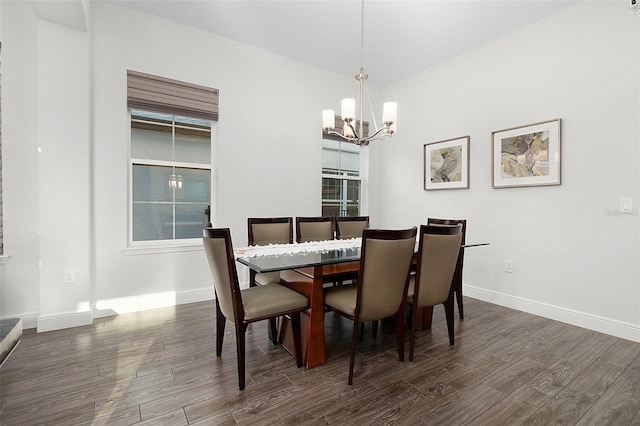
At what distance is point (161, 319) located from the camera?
9.55 feet

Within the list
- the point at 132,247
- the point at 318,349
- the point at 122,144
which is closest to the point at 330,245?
the point at 318,349

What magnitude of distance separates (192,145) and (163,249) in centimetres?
121

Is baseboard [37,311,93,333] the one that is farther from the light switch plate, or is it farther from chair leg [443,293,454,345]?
the light switch plate

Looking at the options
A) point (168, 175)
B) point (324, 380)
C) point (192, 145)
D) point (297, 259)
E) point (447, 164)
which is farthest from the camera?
point (447, 164)

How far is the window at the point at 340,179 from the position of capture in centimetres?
452

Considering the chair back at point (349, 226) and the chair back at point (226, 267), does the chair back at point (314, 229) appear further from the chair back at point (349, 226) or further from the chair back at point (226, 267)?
the chair back at point (226, 267)

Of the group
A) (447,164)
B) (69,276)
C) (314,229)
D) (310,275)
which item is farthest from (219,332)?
(447,164)

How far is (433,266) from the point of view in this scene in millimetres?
2217

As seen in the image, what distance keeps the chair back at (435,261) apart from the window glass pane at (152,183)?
2.74 metres

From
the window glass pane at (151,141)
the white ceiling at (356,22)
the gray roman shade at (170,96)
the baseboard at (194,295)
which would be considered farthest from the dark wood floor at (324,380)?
the white ceiling at (356,22)

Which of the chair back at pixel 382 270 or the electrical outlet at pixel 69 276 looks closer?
the chair back at pixel 382 270

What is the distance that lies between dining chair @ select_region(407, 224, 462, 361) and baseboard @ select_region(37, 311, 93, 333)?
112 inches

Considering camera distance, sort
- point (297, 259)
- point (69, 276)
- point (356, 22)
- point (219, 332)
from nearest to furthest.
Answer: point (297, 259)
point (219, 332)
point (69, 276)
point (356, 22)

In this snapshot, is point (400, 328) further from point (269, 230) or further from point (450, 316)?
A: point (269, 230)
